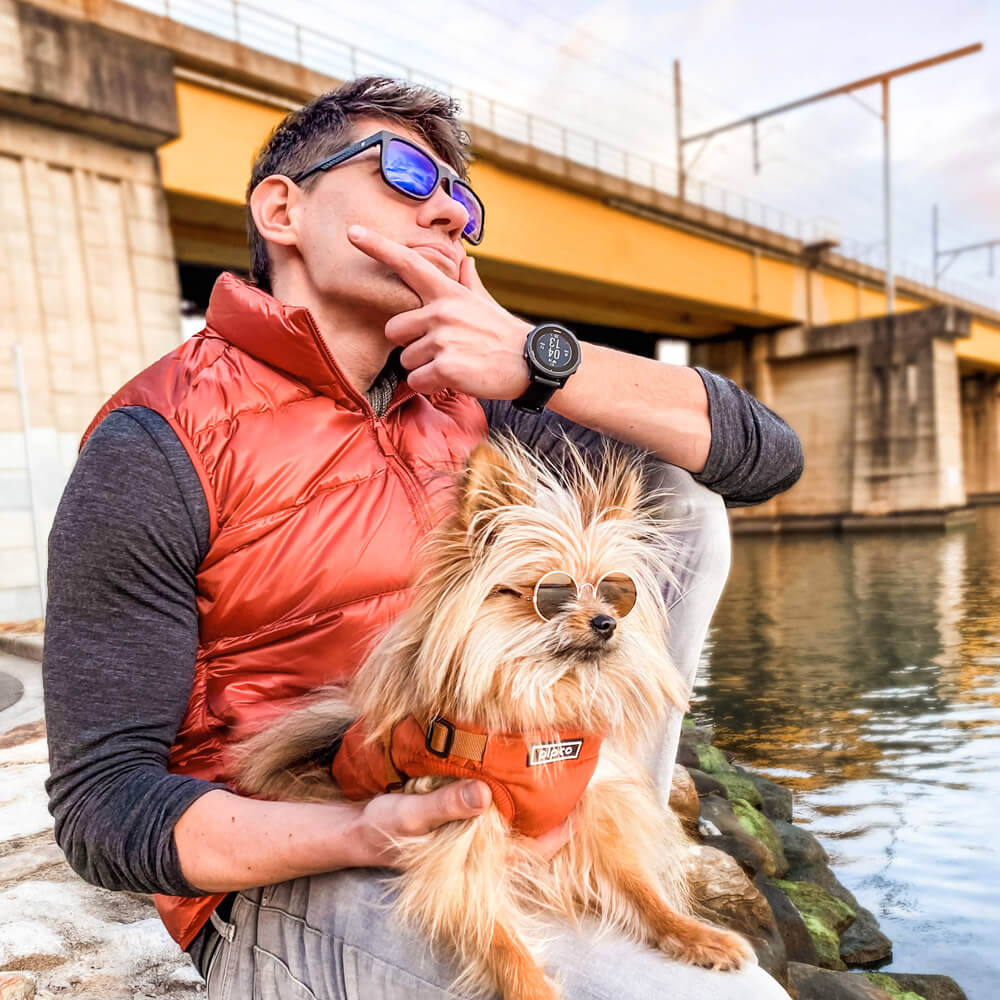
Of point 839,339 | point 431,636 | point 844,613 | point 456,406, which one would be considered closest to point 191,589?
point 431,636

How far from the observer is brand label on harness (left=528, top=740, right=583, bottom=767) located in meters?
1.56

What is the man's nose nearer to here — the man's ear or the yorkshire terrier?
the man's ear

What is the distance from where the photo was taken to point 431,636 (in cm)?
153

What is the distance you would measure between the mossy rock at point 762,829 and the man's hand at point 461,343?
3608mm

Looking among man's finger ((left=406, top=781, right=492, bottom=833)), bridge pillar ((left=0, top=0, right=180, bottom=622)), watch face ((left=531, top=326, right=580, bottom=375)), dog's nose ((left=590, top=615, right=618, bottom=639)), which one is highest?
bridge pillar ((left=0, top=0, right=180, bottom=622))

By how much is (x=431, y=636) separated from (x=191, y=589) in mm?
529

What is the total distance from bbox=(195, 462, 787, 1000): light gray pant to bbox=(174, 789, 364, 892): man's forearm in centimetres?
11

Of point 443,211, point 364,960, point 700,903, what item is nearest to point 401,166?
point 443,211

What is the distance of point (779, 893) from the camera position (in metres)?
4.02

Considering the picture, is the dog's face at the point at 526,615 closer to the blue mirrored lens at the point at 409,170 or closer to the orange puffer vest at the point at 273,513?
the orange puffer vest at the point at 273,513

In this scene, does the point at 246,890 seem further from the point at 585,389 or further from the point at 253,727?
the point at 585,389

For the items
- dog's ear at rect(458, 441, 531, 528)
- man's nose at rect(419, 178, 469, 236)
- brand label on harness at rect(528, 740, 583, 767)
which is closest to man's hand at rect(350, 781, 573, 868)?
brand label on harness at rect(528, 740, 583, 767)

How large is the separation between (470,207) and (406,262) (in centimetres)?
53

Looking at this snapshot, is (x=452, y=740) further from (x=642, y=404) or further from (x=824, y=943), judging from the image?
(x=824, y=943)
